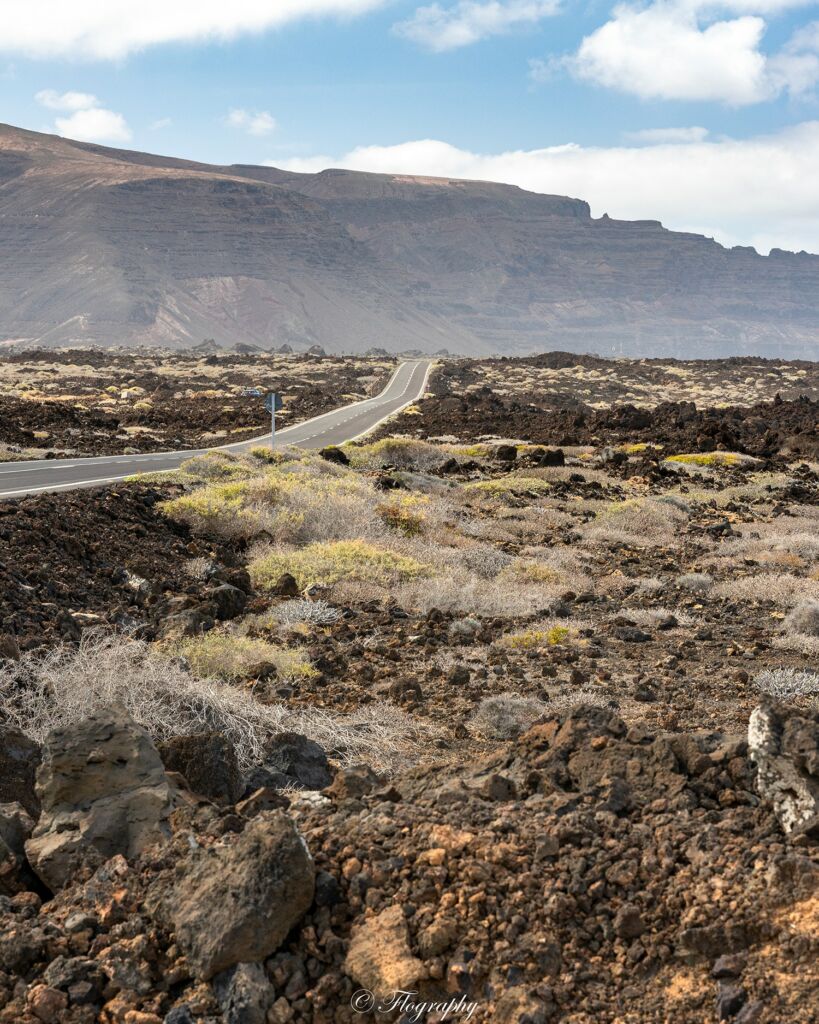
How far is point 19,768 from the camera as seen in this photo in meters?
5.57

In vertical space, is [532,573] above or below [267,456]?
below

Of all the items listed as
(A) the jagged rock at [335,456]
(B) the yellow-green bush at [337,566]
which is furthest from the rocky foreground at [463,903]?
(A) the jagged rock at [335,456]

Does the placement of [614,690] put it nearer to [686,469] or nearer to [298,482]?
[298,482]

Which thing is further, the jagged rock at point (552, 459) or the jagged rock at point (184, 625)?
the jagged rock at point (552, 459)

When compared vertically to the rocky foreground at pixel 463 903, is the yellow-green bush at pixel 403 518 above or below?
below

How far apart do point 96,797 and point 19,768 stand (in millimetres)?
1168

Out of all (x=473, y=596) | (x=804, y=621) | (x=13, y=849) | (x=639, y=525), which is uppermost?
(x=13, y=849)

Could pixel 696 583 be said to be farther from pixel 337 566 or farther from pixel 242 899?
pixel 242 899

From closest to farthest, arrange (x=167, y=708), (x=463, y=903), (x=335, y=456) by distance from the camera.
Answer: (x=463, y=903)
(x=167, y=708)
(x=335, y=456)

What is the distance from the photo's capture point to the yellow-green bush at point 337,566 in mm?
12062

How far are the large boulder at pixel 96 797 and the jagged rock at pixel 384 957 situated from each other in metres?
1.35

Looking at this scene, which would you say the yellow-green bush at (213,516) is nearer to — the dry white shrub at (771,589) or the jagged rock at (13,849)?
the dry white shrub at (771,589)

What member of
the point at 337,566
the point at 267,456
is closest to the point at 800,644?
the point at 337,566

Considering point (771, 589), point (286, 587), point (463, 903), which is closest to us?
point (463, 903)
